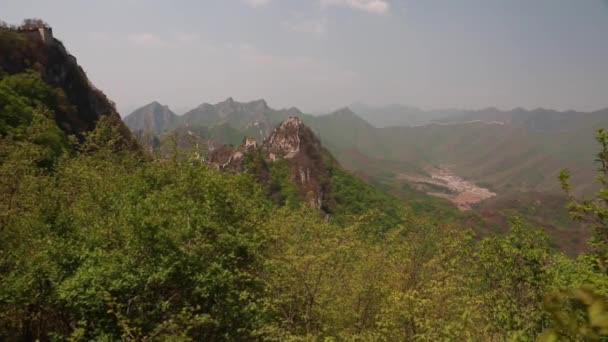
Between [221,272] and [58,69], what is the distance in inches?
3398

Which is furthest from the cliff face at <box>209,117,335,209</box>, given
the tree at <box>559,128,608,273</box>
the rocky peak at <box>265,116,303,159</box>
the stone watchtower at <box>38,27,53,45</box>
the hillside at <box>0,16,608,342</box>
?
the tree at <box>559,128,608,273</box>

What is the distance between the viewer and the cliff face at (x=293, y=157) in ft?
398

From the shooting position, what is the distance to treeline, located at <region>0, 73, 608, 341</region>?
710 inches

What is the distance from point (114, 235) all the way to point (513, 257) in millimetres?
20208

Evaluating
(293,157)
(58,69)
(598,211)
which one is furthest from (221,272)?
(293,157)

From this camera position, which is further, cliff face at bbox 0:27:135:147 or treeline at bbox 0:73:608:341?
cliff face at bbox 0:27:135:147

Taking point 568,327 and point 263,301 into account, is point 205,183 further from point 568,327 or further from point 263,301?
point 568,327

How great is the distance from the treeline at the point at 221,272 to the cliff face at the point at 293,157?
87.5 m

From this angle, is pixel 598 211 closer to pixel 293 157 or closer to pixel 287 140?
pixel 293 157

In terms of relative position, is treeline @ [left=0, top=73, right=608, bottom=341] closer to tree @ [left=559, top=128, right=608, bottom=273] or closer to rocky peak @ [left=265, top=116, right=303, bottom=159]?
tree @ [left=559, top=128, right=608, bottom=273]

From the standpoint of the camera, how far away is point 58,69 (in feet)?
287

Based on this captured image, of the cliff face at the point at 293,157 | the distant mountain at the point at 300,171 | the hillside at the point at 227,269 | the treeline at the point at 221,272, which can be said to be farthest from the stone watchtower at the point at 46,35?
the treeline at the point at 221,272

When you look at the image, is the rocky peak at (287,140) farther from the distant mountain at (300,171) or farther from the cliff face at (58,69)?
the cliff face at (58,69)

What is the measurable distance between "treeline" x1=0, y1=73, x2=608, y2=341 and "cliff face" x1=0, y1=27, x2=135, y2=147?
53160 millimetres
